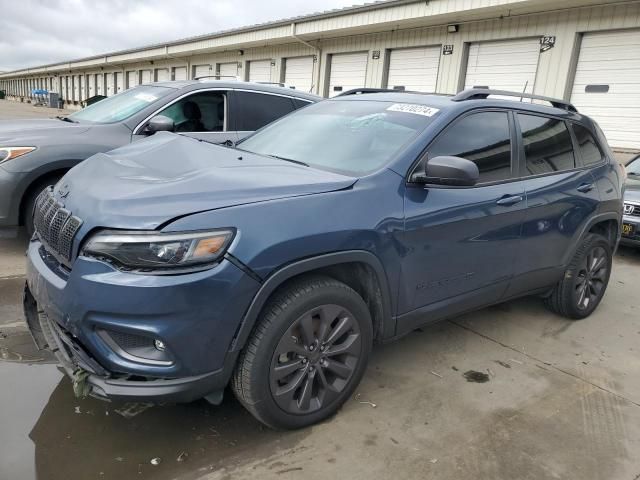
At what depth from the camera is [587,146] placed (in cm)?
420

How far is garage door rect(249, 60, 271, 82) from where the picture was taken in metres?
19.7

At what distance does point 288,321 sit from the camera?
232 centimetres

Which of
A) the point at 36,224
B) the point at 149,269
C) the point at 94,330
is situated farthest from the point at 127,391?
the point at 36,224

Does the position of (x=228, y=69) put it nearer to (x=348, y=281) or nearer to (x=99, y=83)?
(x=348, y=281)

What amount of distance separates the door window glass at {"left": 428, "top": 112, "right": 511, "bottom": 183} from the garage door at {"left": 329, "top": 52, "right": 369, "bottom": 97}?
12.5 m

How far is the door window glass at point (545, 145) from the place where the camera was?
11.8ft

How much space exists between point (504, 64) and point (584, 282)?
8.64 metres

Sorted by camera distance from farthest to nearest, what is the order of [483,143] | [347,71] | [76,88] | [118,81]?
[76,88], [118,81], [347,71], [483,143]

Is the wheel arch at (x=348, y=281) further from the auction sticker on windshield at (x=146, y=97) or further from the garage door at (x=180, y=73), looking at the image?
the garage door at (x=180, y=73)

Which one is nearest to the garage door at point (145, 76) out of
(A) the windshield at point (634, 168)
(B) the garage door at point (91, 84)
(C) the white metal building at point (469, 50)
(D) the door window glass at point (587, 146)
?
(C) the white metal building at point (469, 50)

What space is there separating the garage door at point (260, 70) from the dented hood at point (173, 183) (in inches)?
683

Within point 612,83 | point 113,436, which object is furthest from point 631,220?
point 113,436

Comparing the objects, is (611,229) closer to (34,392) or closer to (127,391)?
(127,391)

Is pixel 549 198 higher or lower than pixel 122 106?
lower
